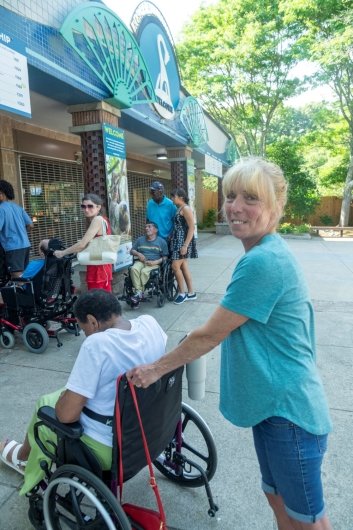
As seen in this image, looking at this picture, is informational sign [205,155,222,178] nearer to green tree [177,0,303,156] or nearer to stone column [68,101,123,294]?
green tree [177,0,303,156]

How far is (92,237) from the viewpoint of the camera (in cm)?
405

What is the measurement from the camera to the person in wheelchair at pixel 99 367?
5.04ft

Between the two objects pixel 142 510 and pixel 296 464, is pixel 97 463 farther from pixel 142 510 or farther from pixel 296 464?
pixel 296 464

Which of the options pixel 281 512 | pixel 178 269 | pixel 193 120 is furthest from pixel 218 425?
pixel 193 120

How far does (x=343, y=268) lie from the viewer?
26.7 feet

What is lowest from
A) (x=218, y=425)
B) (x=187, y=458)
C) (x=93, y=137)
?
(x=218, y=425)

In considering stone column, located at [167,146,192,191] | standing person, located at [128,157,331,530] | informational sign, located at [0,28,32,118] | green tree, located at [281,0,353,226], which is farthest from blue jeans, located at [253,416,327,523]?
green tree, located at [281,0,353,226]

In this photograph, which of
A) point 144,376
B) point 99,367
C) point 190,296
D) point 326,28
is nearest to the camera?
point 144,376

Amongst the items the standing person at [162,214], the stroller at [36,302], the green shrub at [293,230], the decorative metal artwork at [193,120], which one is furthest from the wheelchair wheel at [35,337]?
the green shrub at [293,230]

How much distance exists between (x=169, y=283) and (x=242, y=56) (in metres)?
11.6

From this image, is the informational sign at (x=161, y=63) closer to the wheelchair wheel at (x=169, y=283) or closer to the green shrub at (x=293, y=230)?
the wheelchair wheel at (x=169, y=283)

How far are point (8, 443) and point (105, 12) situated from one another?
5.18 m

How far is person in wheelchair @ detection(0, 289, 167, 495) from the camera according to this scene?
1.54 m

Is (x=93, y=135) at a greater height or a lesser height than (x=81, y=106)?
lesser
